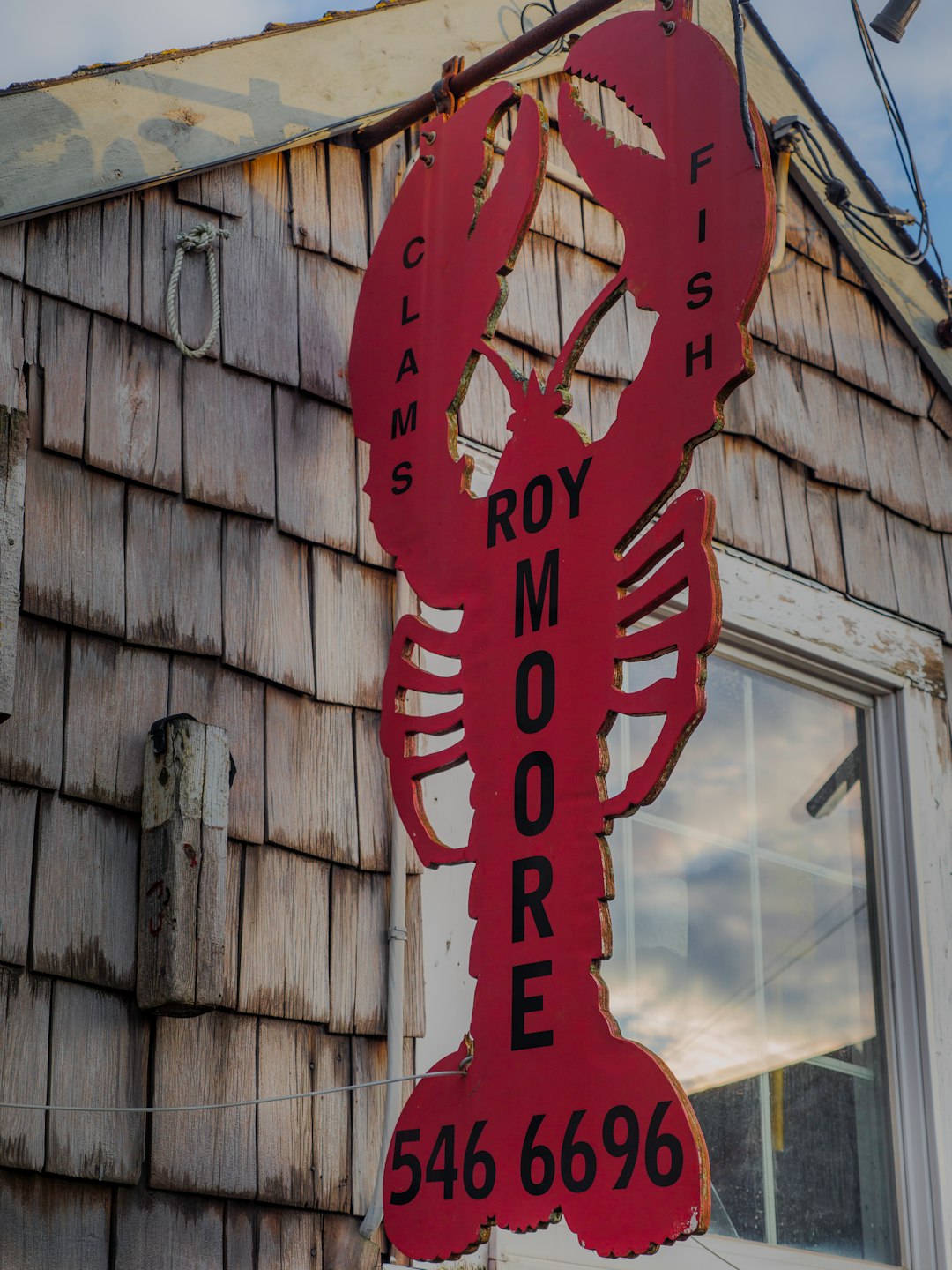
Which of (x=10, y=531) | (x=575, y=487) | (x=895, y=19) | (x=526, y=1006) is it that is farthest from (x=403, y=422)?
(x=895, y=19)

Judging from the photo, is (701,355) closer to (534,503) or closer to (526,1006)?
(534,503)

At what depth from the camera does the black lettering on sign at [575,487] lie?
221 centimetres

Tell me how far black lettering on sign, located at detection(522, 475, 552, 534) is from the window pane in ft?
3.41

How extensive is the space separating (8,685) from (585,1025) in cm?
85

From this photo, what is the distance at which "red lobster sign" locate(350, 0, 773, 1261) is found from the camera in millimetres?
1919

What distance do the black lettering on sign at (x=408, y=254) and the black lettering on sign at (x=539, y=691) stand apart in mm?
789

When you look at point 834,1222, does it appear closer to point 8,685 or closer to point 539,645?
point 539,645

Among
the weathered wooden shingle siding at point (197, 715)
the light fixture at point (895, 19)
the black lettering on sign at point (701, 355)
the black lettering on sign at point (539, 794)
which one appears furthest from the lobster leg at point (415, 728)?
the light fixture at point (895, 19)

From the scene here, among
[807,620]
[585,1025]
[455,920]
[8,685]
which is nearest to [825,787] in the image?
[807,620]

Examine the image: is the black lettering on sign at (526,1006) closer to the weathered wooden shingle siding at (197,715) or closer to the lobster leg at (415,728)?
the lobster leg at (415,728)

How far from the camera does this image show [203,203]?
9.77 ft

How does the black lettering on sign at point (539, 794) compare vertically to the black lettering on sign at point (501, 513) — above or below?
below

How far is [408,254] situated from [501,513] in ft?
1.90

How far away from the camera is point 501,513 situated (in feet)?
7.59
